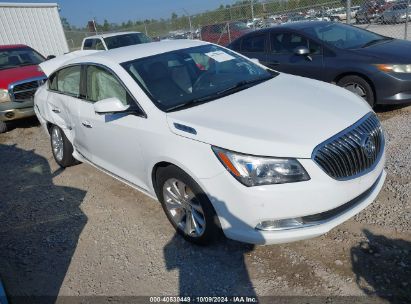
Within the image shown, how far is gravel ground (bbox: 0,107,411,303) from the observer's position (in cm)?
264

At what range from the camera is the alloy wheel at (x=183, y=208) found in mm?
2961

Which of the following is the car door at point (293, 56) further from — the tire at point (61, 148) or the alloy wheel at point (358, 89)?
the tire at point (61, 148)

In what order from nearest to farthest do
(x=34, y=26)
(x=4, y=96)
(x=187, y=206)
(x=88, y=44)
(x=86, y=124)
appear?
(x=187, y=206) → (x=86, y=124) → (x=4, y=96) → (x=88, y=44) → (x=34, y=26)

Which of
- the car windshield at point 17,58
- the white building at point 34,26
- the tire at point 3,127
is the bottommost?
the tire at point 3,127

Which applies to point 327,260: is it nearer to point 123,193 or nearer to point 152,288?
point 152,288

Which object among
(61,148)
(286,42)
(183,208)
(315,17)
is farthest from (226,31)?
(183,208)

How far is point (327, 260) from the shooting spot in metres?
2.81

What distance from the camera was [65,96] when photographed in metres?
4.50

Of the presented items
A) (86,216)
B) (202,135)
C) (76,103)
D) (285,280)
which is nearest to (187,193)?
(202,135)

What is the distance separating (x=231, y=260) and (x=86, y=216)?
6.14 feet

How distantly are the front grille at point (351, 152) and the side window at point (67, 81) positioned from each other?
2.98 meters

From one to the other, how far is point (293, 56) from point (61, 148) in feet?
13.7

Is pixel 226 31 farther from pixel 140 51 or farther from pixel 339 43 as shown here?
pixel 140 51

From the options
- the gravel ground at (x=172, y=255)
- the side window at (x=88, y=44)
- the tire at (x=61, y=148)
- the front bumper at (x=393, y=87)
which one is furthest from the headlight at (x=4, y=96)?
the front bumper at (x=393, y=87)
